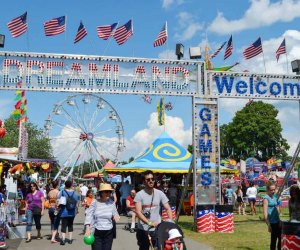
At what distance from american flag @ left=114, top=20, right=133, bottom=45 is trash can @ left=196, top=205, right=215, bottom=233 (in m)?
6.29

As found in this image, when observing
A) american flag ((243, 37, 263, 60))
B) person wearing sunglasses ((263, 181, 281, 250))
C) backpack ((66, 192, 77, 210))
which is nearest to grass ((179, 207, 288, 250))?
person wearing sunglasses ((263, 181, 281, 250))

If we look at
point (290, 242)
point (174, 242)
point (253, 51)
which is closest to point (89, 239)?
point (174, 242)

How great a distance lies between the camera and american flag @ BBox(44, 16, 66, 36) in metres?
14.8

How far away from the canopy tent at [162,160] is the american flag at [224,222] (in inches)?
287

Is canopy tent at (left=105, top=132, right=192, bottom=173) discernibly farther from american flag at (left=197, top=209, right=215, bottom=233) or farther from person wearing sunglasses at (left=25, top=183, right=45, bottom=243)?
person wearing sunglasses at (left=25, top=183, right=45, bottom=243)

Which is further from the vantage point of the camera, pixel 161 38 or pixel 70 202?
pixel 161 38

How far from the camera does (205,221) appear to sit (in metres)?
13.2

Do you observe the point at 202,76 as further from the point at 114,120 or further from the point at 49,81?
the point at 114,120

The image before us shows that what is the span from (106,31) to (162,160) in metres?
8.48

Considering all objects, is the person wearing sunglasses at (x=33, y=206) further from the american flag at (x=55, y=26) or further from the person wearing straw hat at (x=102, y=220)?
the american flag at (x=55, y=26)

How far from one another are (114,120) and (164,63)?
79.3 feet

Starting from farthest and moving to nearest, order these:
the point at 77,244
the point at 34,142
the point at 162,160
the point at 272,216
→ the point at 34,142 → the point at 162,160 → the point at 77,244 → the point at 272,216

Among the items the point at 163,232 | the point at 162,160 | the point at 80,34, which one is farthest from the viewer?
the point at 162,160

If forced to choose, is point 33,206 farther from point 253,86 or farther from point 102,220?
point 253,86
